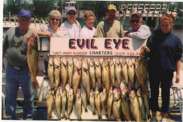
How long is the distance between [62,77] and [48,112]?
0.37 m

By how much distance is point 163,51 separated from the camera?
5844 mm

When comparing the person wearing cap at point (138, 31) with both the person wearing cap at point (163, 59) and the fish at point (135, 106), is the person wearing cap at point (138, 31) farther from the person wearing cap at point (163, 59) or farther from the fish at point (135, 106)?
the fish at point (135, 106)

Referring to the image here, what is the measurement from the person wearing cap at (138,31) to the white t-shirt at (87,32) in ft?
1.09

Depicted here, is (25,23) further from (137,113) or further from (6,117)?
(137,113)

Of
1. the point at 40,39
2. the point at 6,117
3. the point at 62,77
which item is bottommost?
the point at 6,117

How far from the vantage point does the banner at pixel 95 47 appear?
5902 mm

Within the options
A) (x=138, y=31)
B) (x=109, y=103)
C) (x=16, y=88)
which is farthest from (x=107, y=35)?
(x=16, y=88)

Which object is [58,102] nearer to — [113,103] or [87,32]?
[113,103]

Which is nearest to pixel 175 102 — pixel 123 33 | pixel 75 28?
pixel 123 33

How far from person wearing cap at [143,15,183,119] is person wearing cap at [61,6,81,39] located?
2.29 ft

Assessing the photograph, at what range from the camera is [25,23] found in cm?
593

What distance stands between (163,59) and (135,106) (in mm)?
539

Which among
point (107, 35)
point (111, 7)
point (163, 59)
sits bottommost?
point (163, 59)

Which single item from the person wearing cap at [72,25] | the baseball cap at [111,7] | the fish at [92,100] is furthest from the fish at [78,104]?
the baseball cap at [111,7]
